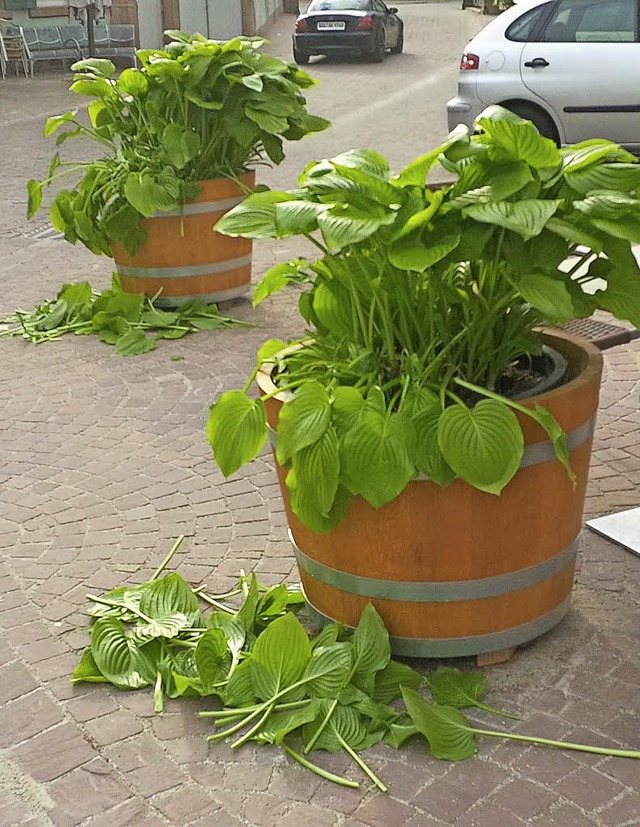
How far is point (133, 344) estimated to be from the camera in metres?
6.16

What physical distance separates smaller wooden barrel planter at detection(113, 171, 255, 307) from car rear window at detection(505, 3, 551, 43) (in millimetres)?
5359

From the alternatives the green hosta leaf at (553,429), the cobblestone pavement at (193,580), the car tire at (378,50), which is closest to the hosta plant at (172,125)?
the cobblestone pavement at (193,580)

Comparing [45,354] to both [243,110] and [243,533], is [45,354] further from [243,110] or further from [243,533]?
[243,533]

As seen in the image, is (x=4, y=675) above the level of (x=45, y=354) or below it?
above

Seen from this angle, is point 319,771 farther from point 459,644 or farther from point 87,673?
point 87,673

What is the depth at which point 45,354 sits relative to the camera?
620 centimetres

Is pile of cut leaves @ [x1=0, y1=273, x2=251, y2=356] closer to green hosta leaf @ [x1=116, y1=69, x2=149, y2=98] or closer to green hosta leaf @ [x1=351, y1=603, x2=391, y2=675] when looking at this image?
green hosta leaf @ [x1=116, y1=69, x2=149, y2=98]

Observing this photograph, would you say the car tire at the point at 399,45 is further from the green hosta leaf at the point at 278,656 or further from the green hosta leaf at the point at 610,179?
the green hosta leaf at the point at 278,656

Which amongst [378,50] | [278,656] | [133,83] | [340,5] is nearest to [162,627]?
[278,656]

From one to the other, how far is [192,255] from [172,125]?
0.80 m

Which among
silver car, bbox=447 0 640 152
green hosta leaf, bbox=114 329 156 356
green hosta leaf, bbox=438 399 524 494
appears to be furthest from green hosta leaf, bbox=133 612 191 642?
silver car, bbox=447 0 640 152

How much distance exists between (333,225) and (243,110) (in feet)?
12.1

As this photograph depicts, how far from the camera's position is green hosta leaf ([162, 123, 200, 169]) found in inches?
235

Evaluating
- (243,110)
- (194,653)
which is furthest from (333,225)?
(243,110)
